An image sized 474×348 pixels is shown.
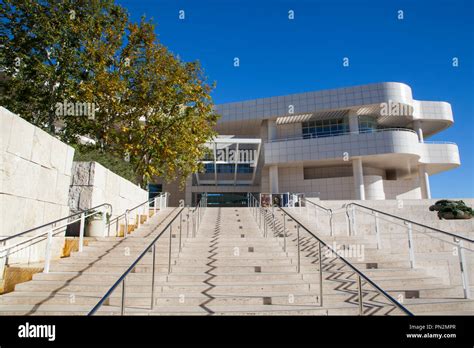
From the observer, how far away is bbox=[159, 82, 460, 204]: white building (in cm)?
2877

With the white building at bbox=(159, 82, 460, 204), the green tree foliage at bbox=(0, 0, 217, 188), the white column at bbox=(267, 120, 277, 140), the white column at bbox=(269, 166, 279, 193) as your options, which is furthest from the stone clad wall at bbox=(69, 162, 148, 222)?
the white column at bbox=(267, 120, 277, 140)

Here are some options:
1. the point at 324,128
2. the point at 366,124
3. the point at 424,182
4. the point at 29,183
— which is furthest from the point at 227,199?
the point at 29,183

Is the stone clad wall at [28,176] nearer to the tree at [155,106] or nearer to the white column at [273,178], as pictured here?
the tree at [155,106]

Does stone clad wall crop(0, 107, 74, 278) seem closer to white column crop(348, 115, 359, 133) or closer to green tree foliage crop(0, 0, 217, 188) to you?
green tree foliage crop(0, 0, 217, 188)

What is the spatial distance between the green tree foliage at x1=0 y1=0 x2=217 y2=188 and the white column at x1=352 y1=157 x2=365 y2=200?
1831 cm

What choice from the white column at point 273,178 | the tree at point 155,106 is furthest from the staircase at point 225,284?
the white column at point 273,178

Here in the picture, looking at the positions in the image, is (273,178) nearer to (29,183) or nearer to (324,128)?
(324,128)

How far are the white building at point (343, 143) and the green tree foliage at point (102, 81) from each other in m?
16.4

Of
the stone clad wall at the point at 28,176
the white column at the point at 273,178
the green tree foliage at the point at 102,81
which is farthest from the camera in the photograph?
the white column at the point at 273,178

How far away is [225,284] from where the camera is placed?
5477 millimetres

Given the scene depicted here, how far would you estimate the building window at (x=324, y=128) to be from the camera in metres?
32.1

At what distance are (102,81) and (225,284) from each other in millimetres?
9839
